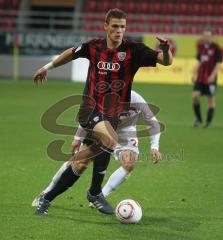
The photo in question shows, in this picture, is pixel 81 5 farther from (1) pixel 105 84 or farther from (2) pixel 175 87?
(1) pixel 105 84

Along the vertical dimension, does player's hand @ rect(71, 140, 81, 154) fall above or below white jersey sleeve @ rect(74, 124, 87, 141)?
below

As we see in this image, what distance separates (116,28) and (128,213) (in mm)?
1830

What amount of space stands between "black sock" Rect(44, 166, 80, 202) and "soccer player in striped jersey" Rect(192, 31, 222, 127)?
28.9ft

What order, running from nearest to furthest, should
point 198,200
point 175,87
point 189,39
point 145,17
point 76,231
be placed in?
1. point 76,231
2. point 198,200
3. point 175,87
4. point 189,39
5. point 145,17

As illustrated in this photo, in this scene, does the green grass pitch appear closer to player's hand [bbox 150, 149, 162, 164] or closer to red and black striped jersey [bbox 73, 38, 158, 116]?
player's hand [bbox 150, 149, 162, 164]

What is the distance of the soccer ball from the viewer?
696 centimetres

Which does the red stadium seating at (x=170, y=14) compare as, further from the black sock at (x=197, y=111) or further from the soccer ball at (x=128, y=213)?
the soccer ball at (x=128, y=213)

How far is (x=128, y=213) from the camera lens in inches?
274

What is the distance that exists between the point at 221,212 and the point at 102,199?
126 cm

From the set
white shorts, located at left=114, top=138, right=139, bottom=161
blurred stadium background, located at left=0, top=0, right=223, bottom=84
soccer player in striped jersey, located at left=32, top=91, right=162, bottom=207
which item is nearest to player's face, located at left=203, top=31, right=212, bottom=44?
soccer player in striped jersey, located at left=32, top=91, right=162, bottom=207

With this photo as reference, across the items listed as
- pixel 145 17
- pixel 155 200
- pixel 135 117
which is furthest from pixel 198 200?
pixel 145 17

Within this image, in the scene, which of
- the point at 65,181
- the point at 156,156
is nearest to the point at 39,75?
the point at 65,181

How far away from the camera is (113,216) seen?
7.44m

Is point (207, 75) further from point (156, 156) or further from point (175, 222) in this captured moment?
point (175, 222)
